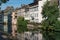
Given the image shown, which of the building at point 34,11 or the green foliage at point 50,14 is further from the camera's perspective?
the building at point 34,11

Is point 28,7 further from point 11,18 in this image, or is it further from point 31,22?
point 11,18

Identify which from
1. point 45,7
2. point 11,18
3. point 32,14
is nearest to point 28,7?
point 32,14

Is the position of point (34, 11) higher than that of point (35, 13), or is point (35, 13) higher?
point (34, 11)

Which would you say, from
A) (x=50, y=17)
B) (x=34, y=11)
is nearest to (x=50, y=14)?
(x=50, y=17)

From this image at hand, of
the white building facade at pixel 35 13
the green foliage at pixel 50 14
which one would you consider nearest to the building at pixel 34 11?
the white building facade at pixel 35 13

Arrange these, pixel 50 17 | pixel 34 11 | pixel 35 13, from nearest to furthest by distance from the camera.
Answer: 1. pixel 50 17
2. pixel 35 13
3. pixel 34 11

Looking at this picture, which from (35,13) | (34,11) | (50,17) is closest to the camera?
(50,17)

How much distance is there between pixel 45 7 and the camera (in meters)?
33.2

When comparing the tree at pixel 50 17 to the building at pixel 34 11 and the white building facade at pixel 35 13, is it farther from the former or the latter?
the white building facade at pixel 35 13

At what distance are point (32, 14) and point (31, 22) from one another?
2.17m

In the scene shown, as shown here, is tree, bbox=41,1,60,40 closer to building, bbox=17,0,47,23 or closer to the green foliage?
the green foliage

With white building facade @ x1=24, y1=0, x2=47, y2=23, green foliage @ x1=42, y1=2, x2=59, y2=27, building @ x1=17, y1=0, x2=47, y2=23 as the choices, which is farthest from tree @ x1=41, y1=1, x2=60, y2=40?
white building facade @ x1=24, y1=0, x2=47, y2=23

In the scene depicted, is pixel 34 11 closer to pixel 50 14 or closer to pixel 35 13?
pixel 35 13

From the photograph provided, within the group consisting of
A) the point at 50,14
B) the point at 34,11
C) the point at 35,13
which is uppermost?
the point at 34,11
